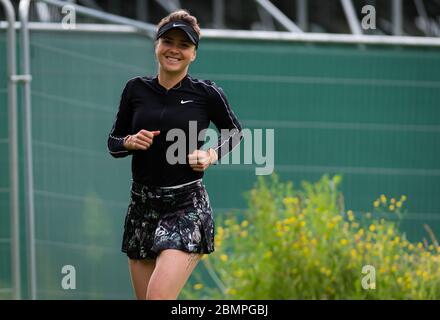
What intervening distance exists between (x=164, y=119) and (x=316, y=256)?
118 inches

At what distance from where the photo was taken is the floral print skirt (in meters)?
5.28

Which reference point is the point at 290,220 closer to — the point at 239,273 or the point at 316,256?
the point at 316,256

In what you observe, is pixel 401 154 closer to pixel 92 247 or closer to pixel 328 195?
pixel 328 195

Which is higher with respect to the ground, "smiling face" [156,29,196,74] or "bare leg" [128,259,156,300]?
"smiling face" [156,29,196,74]

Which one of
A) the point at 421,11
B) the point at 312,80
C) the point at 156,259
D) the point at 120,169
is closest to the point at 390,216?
the point at 312,80

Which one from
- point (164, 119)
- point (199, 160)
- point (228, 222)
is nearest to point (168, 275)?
point (199, 160)

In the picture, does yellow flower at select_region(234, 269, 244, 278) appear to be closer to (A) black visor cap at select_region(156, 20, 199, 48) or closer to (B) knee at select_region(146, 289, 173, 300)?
(B) knee at select_region(146, 289, 173, 300)

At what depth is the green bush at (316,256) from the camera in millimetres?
7906

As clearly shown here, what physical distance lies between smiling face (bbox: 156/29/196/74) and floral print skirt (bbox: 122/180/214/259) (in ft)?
1.88

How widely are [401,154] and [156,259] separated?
383 cm

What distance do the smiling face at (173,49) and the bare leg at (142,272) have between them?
939 millimetres

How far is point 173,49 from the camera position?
531 cm

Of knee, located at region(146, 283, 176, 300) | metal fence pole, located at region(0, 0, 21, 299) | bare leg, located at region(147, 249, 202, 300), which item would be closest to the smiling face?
bare leg, located at region(147, 249, 202, 300)

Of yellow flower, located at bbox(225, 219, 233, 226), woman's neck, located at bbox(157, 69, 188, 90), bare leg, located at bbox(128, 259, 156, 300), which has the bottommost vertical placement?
bare leg, located at bbox(128, 259, 156, 300)
